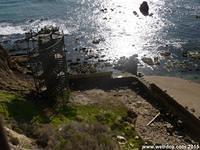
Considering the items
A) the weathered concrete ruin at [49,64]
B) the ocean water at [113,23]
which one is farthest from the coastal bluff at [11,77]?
the ocean water at [113,23]

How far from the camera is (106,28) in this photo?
69562mm

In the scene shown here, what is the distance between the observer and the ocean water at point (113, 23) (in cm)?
6056

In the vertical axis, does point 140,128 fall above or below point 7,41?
below

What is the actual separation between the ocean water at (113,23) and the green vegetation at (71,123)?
2576 cm

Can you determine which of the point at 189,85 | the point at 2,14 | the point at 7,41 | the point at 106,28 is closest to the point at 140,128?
the point at 189,85

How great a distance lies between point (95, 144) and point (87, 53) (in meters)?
36.6

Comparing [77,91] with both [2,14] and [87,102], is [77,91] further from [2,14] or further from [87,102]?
[2,14]

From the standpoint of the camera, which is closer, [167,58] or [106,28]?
[167,58]

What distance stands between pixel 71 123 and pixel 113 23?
50174 mm

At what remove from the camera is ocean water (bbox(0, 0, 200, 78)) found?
60562 mm

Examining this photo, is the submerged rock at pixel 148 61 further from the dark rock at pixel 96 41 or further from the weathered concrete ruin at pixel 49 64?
the weathered concrete ruin at pixel 49 64

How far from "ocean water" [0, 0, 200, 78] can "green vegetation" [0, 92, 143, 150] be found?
25.8m

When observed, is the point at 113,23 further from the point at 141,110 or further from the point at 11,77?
the point at 141,110

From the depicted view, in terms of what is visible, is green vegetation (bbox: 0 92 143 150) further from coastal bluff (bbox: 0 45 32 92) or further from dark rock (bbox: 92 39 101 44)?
dark rock (bbox: 92 39 101 44)
